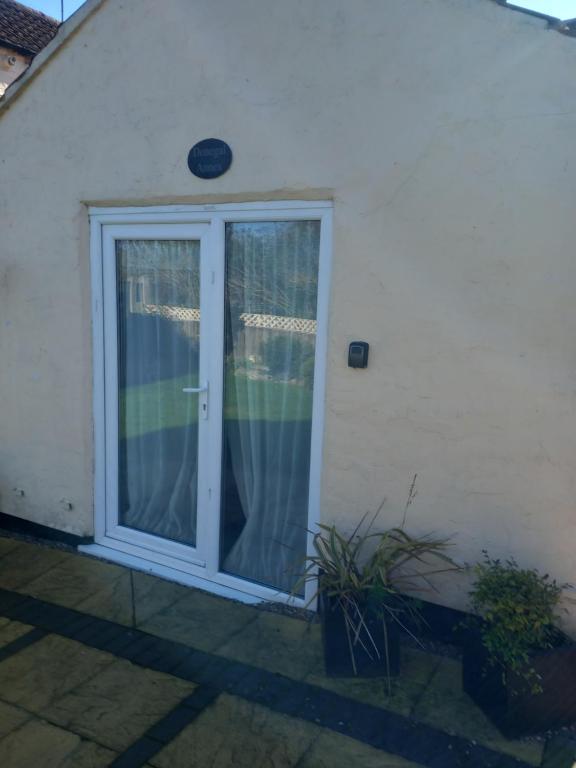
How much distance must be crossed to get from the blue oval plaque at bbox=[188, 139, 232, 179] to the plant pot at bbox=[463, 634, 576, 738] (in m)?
2.95

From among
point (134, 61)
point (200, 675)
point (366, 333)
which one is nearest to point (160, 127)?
point (134, 61)

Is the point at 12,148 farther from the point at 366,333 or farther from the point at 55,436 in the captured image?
the point at 366,333

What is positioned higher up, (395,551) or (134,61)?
(134,61)

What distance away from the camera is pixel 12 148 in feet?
14.7

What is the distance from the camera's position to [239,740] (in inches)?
111

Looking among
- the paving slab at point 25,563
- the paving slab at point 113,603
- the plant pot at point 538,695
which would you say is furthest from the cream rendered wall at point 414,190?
the paving slab at point 25,563

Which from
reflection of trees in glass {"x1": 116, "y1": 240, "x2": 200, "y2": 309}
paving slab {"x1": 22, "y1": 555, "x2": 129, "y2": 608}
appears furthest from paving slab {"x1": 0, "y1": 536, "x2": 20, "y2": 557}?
reflection of trees in glass {"x1": 116, "y1": 240, "x2": 200, "y2": 309}

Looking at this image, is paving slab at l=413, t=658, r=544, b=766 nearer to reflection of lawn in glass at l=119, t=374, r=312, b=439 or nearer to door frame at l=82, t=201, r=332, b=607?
door frame at l=82, t=201, r=332, b=607

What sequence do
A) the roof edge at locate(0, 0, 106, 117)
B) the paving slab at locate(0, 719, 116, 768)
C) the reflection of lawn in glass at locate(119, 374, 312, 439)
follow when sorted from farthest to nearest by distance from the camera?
1. the roof edge at locate(0, 0, 106, 117)
2. the reflection of lawn in glass at locate(119, 374, 312, 439)
3. the paving slab at locate(0, 719, 116, 768)

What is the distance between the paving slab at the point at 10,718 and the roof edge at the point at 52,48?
3.80m

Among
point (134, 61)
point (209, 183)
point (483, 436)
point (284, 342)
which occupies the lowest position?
point (483, 436)

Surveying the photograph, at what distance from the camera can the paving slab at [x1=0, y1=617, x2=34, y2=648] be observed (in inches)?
139

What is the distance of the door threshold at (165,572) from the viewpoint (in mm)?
4039

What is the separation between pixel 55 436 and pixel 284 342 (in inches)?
78.5
